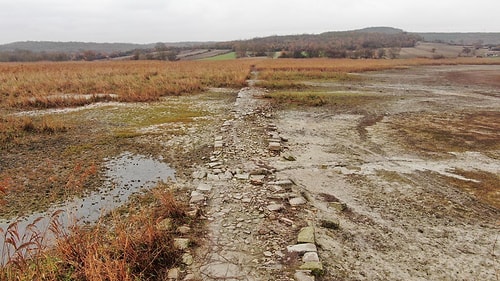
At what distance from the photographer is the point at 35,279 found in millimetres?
3121

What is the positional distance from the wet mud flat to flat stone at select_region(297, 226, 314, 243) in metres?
0.16

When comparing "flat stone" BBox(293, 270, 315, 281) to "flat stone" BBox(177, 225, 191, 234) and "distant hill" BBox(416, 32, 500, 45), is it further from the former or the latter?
"distant hill" BBox(416, 32, 500, 45)

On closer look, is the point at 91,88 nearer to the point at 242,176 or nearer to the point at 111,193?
the point at 111,193

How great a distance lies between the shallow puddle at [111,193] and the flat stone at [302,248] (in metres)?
2.64

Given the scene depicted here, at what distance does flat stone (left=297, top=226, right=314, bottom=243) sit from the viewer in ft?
13.9

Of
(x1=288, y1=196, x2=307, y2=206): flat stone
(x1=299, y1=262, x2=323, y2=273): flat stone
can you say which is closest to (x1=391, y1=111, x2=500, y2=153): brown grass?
(x1=288, y1=196, x2=307, y2=206): flat stone

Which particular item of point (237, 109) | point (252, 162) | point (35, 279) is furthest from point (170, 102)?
point (35, 279)

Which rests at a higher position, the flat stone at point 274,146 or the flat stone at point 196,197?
the flat stone at point 274,146

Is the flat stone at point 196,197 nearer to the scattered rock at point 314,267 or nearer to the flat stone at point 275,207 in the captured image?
the flat stone at point 275,207

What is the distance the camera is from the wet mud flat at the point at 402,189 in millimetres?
4113

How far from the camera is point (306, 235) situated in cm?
436

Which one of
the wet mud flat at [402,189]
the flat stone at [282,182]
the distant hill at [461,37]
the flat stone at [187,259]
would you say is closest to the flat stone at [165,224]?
the flat stone at [187,259]

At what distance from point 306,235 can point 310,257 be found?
492mm

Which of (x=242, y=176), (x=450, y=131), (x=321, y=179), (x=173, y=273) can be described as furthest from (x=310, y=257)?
(x=450, y=131)
